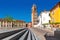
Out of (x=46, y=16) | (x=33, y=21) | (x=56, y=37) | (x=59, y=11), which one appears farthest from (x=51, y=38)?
(x=33, y=21)

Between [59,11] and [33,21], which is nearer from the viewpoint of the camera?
[59,11]

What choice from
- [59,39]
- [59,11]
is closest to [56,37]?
[59,39]

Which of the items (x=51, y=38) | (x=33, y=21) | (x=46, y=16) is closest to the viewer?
(x=51, y=38)

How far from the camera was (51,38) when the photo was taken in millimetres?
9461

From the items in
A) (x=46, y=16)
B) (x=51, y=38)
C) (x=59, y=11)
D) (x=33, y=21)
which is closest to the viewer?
(x=51, y=38)

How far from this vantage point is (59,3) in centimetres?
6731

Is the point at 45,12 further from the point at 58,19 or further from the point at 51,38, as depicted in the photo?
the point at 51,38

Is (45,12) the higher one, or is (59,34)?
(45,12)

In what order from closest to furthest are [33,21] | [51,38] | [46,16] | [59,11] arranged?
1. [51,38]
2. [59,11]
3. [46,16]
4. [33,21]

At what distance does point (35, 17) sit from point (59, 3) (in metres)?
125

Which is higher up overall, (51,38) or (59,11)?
(59,11)

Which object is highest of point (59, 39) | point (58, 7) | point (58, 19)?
point (58, 7)

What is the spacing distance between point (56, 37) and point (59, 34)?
275 mm

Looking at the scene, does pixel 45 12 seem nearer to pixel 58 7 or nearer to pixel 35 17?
pixel 58 7
